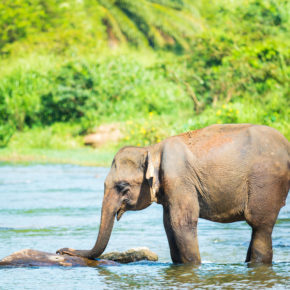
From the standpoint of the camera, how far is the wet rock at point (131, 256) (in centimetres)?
790

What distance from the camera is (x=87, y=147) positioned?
24.7 meters

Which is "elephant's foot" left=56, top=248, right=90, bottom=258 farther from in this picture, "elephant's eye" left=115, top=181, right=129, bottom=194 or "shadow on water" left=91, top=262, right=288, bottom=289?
"elephant's eye" left=115, top=181, right=129, bottom=194

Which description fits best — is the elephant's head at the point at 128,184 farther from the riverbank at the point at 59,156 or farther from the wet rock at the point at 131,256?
the riverbank at the point at 59,156

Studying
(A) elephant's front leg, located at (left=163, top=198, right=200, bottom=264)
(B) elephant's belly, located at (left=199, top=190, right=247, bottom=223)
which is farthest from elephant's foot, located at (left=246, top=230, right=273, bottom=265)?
(A) elephant's front leg, located at (left=163, top=198, right=200, bottom=264)

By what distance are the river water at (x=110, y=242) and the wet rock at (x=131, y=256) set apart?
13cm

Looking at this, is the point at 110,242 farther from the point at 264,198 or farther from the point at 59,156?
the point at 59,156

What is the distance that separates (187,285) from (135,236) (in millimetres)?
3459

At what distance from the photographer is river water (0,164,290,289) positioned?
6.62 meters

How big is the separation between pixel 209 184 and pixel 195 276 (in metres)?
0.93

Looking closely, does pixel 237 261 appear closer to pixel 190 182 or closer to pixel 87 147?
pixel 190 182

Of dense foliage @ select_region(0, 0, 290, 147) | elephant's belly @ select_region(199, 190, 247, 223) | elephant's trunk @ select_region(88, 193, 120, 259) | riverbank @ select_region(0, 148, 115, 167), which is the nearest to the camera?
elephant's trunk @ select_region(88, 193, 120, 259)

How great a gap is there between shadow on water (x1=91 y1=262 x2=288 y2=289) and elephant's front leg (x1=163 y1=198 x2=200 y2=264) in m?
0.13

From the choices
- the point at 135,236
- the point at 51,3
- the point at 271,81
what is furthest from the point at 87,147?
the point at 51,3

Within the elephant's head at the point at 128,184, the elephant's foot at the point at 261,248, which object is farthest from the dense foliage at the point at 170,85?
the elephant's head at the point at 128,184
